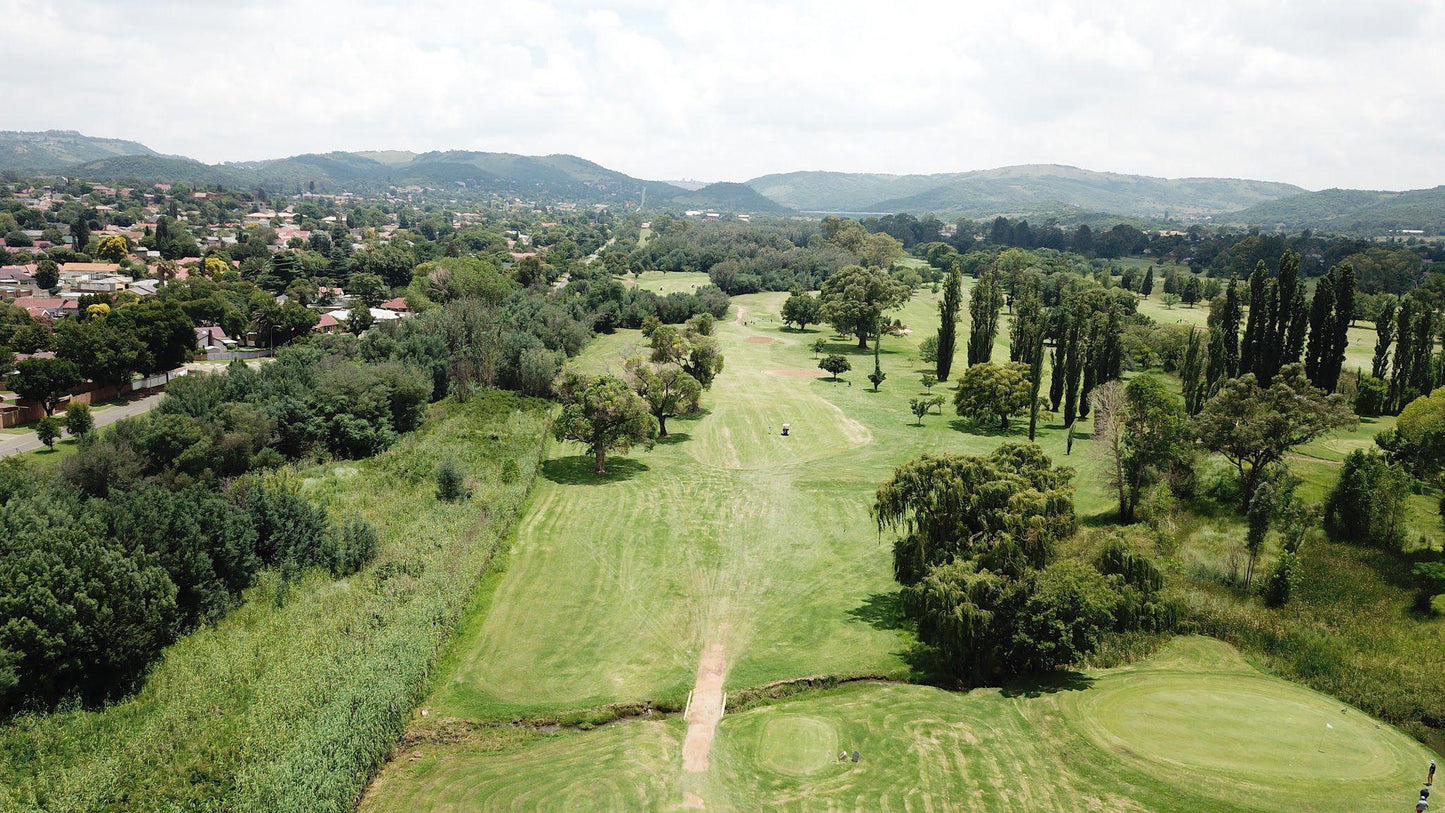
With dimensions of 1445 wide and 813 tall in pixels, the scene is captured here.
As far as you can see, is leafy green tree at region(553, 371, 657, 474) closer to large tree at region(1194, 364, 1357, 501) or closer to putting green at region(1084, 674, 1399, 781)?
putting green at region(1084, 674, 1399, 781)

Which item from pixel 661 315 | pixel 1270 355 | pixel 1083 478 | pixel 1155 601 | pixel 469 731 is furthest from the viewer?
pixel 661 315

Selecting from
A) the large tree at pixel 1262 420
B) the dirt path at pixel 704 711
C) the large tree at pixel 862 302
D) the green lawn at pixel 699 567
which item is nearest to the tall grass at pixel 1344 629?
the large tree at pixel 1262 420

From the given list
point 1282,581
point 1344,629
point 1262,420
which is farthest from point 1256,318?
point 1344,629

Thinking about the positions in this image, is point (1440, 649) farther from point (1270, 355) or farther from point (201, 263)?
point (201, 263)

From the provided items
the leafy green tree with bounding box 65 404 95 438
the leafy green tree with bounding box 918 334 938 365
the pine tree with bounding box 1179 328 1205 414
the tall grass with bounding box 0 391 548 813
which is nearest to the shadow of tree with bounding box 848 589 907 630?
the tall grass with bounding box 0 391 548 813

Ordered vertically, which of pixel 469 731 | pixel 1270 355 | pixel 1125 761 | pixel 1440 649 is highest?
pixel 1270 355

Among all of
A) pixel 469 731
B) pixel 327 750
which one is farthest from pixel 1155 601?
pixel 327 750
